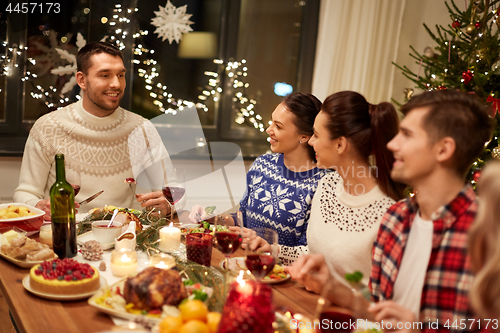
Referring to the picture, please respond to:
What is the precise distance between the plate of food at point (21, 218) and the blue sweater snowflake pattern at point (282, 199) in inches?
40.2

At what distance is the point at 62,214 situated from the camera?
1.43 m

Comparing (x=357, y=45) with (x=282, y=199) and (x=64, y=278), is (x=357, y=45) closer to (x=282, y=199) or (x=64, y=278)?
(x=282, y=199)

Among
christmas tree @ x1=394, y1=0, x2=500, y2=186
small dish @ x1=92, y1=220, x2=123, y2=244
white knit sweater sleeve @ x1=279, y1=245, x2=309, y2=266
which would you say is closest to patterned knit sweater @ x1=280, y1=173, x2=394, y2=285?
white knit sweater sleeve @ x1=279, y1=245, x2=309, y2=266

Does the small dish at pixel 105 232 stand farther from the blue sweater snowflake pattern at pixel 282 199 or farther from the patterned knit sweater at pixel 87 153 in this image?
the patterned knit sweater at pixel 87 153

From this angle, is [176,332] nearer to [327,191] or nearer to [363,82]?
[327,191]

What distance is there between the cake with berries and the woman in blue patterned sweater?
108 centimetres

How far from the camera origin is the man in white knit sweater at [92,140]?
8.21 ft

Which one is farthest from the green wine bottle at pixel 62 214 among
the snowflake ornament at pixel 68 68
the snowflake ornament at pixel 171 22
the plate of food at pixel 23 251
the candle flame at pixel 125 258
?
the snowflake ornament at pixel 171 22

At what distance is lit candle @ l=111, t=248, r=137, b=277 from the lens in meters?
1.34

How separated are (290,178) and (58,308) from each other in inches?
51.4

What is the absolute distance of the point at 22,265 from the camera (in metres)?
1.38

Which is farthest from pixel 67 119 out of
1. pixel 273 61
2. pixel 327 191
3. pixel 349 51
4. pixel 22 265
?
pixel 349 51

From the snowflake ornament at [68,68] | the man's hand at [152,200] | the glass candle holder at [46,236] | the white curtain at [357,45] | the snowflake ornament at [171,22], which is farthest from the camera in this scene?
the white curtain at [357,45]

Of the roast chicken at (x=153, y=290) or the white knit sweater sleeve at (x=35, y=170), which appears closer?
the roast chicken at (x=153, y=290)
